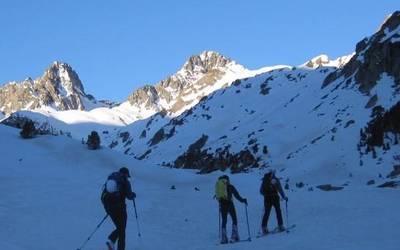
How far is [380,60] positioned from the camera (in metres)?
69.8

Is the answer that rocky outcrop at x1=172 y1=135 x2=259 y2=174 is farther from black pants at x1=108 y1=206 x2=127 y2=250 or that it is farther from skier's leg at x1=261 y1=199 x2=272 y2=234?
black pants at x1=108 y1=206 x2=127 y2=250

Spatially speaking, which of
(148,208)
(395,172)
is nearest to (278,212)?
(148,208)

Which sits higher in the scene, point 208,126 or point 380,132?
point 208,126

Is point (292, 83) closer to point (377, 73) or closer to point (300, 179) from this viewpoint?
point (377, 73)

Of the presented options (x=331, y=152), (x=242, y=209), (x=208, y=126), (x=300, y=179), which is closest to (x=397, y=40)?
(x=331, y=152)

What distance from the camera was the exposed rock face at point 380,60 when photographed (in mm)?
66544

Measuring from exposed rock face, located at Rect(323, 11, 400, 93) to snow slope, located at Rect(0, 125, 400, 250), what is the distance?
114 ft

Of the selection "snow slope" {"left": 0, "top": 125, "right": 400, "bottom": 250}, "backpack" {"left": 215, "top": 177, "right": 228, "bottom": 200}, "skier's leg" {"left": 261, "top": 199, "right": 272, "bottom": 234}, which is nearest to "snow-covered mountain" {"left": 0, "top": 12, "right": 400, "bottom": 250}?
"snow slope" {"left": 0, "top": 125, "right": 400, "bottom": 250}

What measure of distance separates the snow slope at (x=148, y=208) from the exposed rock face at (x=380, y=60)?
3477 cm

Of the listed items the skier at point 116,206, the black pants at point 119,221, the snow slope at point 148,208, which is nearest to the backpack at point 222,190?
the snow slope at point 148,208

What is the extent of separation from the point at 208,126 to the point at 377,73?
7129 centimetres

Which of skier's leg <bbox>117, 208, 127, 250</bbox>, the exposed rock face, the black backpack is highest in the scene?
the exposed rock face

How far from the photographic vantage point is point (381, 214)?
18.8m

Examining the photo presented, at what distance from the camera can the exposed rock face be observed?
6654 cm
